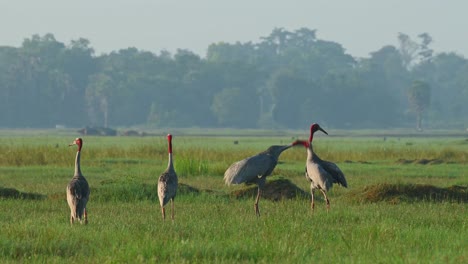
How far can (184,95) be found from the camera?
121688 millimetres

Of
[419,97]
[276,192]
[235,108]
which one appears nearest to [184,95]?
[235,108]

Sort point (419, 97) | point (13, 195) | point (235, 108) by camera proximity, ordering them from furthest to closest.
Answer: point (419, 97) < point (235, 108) < point (13, 195)

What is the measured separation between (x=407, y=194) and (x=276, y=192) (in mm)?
2461

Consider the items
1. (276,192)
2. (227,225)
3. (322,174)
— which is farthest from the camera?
(276,192)

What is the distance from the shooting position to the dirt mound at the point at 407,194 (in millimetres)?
17406

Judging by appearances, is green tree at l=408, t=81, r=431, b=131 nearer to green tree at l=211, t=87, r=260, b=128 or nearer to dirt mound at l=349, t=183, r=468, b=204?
green tree at l=211, t=87, r=260, b=128

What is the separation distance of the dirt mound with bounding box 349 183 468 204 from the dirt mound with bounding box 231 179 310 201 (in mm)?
1071

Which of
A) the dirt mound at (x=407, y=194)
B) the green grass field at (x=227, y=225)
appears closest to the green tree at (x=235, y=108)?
the green grass field at (x=227, y=225)

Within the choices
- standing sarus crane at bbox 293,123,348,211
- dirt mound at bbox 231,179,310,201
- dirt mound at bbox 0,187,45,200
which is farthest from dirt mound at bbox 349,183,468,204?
dirt mound at bbox 0,187,45,200

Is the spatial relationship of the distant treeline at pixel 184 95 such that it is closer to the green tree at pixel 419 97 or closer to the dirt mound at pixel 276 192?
the green tree at pixel 419 97

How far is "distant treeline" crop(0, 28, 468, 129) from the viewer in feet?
378

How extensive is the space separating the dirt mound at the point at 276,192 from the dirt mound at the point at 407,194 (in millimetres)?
1071

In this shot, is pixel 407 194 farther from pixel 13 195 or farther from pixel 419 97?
pixel 419 97

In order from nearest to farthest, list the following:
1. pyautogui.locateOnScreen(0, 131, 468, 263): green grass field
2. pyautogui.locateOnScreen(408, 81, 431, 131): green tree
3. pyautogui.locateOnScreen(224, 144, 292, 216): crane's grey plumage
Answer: pyautogui.locateOnScreen(0, 131, 468, 263): green grass field
pyautogui.locateOnScreen(224, 144, 292, 216): crane's grey plumage
pyautogui.locateOnScreen(408, 81, 431, 131): green tree
